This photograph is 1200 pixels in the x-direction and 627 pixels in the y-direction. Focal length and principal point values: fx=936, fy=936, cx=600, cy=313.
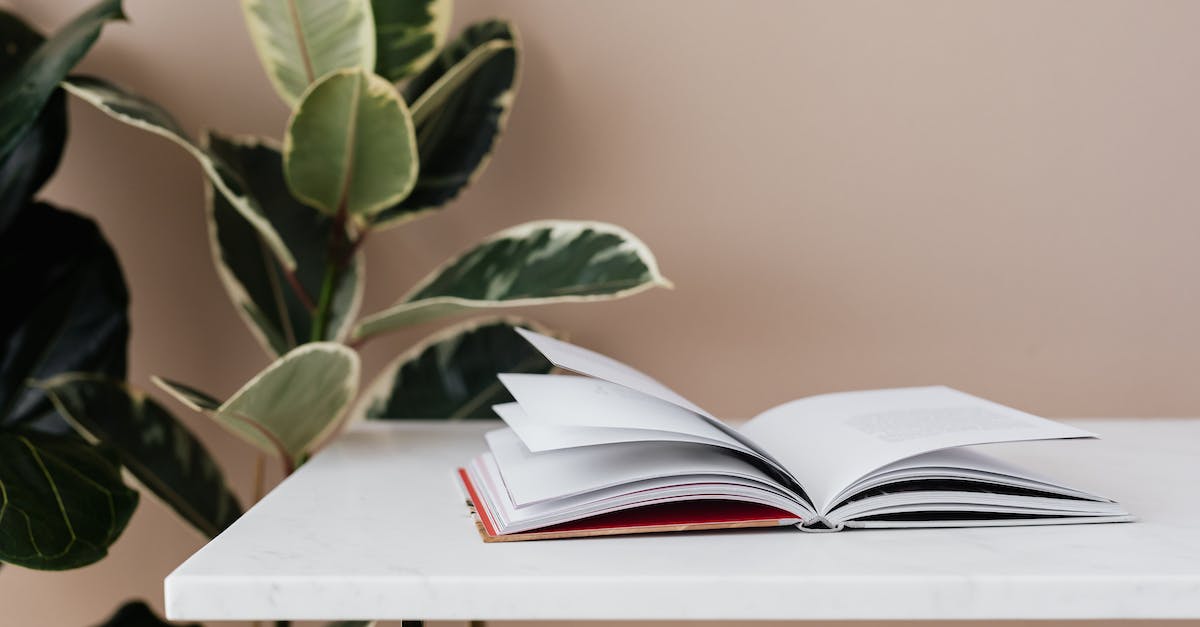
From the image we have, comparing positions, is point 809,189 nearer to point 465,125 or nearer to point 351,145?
point 465,125

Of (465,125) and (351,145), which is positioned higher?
(465,125)

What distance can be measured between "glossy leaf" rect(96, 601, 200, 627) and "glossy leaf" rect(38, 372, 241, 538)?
118 millimetres

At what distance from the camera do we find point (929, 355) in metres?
1.25

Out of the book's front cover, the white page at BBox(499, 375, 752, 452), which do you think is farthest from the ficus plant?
Result: the book's front cover

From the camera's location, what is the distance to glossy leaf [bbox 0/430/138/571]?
2.48 feet

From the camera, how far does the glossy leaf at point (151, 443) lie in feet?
3.38

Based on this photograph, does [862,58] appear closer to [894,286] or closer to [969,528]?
[894,286]

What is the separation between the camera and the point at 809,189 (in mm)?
1227

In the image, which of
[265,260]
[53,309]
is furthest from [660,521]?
[53,309]

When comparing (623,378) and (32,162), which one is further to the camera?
(32,162)

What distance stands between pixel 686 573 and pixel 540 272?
16.1 inches

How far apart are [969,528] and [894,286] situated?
1.92 feet

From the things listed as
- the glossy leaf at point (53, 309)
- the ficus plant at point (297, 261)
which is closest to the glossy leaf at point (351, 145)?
the ficus plant at point (297, 261)

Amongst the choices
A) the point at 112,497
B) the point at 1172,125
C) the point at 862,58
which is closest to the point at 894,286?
the point at 862,58
